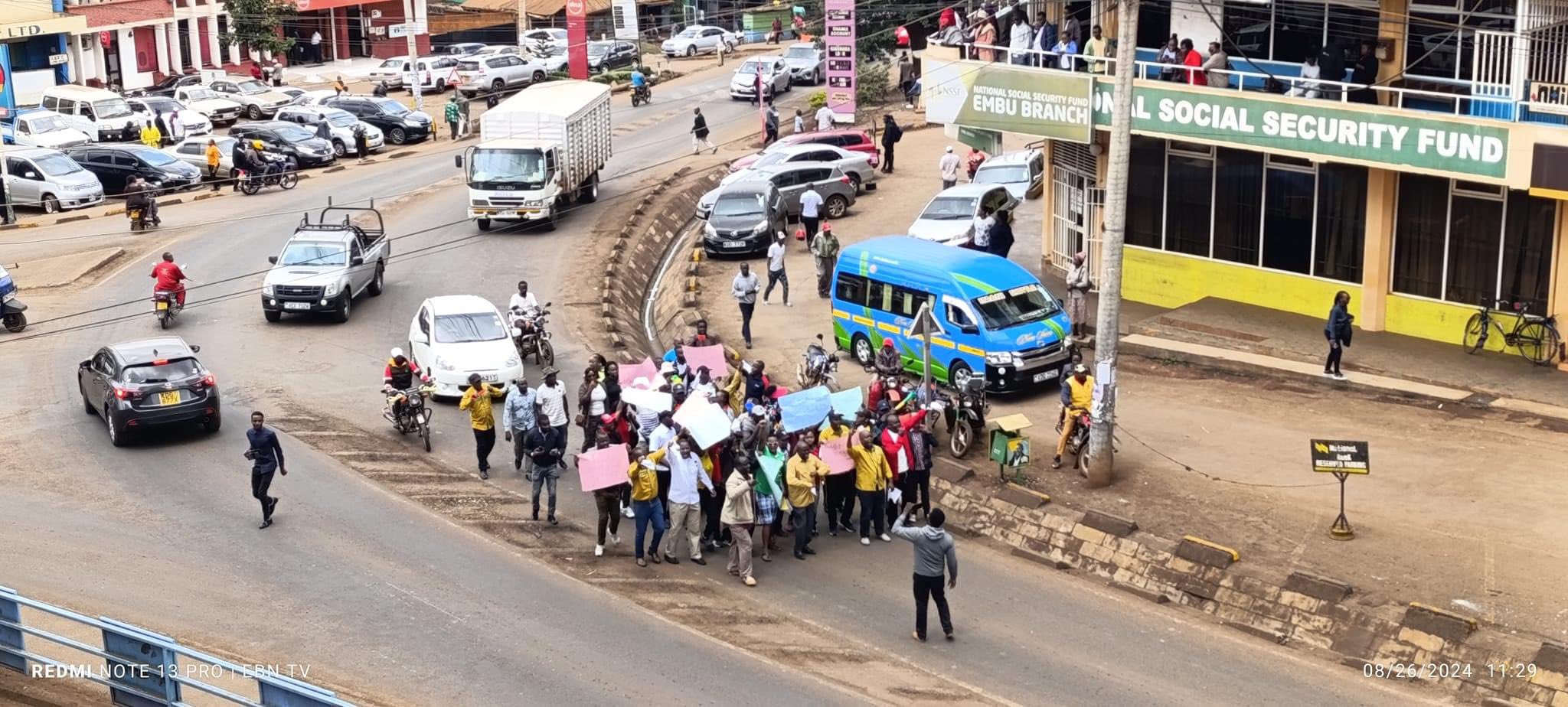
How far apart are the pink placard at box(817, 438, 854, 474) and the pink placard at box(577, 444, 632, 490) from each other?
243 cm

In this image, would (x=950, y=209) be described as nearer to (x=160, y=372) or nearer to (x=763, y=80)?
(x=160, y=372)

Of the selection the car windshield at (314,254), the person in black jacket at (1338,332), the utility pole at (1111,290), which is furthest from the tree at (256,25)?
the utility pole at (1111,290)

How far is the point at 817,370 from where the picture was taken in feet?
84.9

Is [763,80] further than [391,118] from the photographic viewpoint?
Yes

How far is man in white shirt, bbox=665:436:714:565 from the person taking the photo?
65.5 feet

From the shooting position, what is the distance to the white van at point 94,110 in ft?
179

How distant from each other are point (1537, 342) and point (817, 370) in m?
11.1

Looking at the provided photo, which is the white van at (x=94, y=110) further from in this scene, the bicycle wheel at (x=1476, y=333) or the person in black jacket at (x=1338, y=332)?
the bicycle wheel at (x=1476, y=333)

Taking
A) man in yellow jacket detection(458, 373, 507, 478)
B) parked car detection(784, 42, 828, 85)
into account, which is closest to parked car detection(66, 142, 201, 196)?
parked car detection(784, 42, 828, 85)

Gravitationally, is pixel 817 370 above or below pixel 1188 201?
below

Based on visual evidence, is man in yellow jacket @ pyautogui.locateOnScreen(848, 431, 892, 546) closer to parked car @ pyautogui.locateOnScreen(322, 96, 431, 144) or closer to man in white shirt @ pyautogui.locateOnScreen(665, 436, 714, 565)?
man in white shirt @ pyautogui.locateOnScreen(665, 436, 714, 565)

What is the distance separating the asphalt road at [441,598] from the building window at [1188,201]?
39.0 feet

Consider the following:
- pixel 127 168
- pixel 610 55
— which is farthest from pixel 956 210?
pixel 610 55

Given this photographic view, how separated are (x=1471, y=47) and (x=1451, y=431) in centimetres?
682
